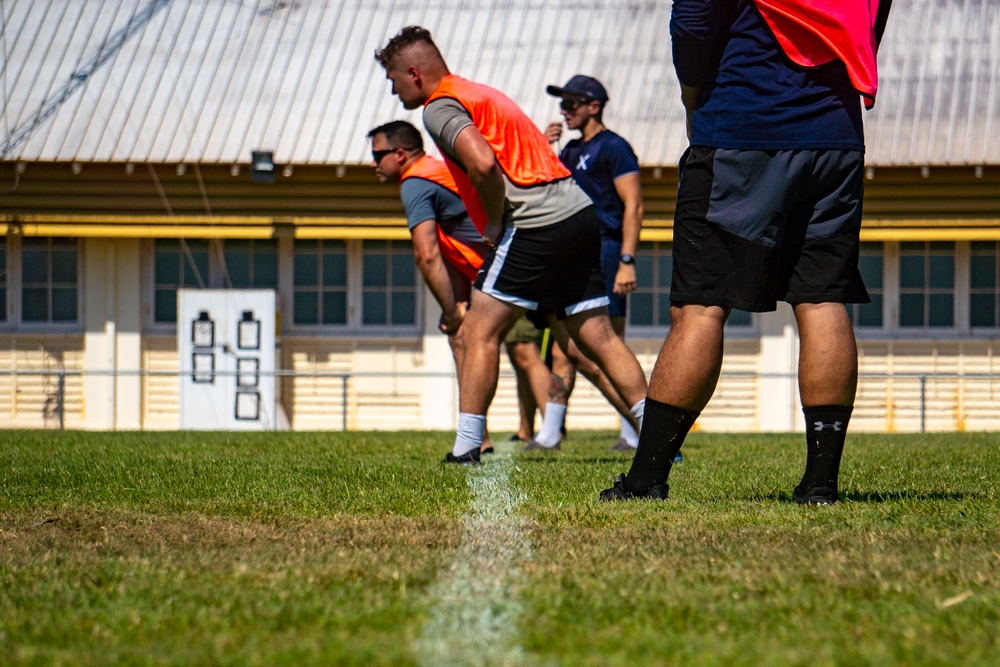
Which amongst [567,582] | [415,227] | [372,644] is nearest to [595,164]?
[415,227]

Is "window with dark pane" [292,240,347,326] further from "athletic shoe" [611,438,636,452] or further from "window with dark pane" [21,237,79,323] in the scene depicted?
"athletic shoe" [611,438,636,452]

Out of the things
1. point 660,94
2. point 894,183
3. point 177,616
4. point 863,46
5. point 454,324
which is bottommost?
point 177,616

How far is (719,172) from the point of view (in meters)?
3.70

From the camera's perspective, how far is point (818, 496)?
12.1 feet

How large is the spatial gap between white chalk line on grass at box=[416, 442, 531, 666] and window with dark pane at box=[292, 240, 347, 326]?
1347 centimetres

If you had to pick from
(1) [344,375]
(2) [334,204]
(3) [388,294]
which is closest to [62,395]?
(1) [344,375]

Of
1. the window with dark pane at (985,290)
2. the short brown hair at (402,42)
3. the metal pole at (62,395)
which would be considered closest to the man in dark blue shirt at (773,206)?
the short brown hair at (402,42)

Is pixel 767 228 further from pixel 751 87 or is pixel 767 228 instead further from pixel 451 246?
pixel 451 246

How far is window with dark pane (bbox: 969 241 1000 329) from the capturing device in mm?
16703

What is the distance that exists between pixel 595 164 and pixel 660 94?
29.9 feet

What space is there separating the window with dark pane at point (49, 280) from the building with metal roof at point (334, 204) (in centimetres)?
3

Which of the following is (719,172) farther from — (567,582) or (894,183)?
(894,183)

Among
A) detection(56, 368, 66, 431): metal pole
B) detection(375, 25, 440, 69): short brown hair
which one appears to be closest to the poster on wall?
detection(56, 368, 66, 431): metal pole

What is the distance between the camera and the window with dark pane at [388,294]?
16891 millimetres
